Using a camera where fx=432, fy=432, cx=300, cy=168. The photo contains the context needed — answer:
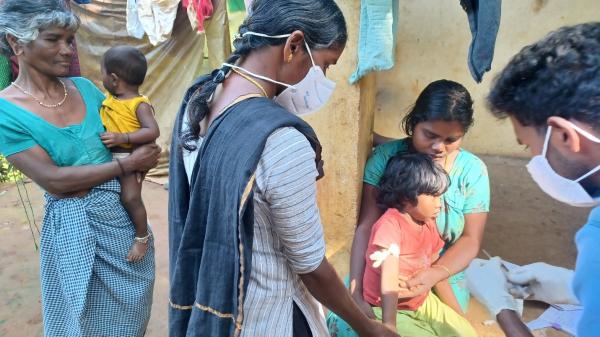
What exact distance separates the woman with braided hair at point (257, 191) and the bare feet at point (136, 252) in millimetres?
680

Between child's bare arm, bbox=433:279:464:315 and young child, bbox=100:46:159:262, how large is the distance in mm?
1411

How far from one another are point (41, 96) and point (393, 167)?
1525mm

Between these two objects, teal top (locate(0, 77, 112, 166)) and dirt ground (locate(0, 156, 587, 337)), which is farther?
dirt ground (locate(0, 156, 587, 337))

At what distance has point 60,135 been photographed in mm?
1695

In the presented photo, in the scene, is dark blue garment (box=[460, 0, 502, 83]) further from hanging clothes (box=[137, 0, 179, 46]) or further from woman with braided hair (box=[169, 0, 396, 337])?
hanging clothes (box=[137, 0, 179, 46])

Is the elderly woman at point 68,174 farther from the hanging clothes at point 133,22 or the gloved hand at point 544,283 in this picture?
the hanging clothes at point 133,22

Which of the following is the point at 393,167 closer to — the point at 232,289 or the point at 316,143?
the point at 316,143

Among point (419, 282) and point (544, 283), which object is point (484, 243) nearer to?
point (544, 283)

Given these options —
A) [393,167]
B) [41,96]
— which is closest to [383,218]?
[393,167]

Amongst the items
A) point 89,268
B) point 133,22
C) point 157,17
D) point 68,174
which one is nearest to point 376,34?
point 68,174

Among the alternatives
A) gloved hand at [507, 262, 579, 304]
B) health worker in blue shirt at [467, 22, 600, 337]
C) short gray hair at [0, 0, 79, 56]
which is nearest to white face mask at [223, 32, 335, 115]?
health worker in blue shirt at [467, 22, 600, 337]

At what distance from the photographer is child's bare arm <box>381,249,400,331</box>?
71.5 inches

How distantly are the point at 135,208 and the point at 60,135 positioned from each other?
1.49ft

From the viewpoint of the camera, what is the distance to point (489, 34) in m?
1.54
